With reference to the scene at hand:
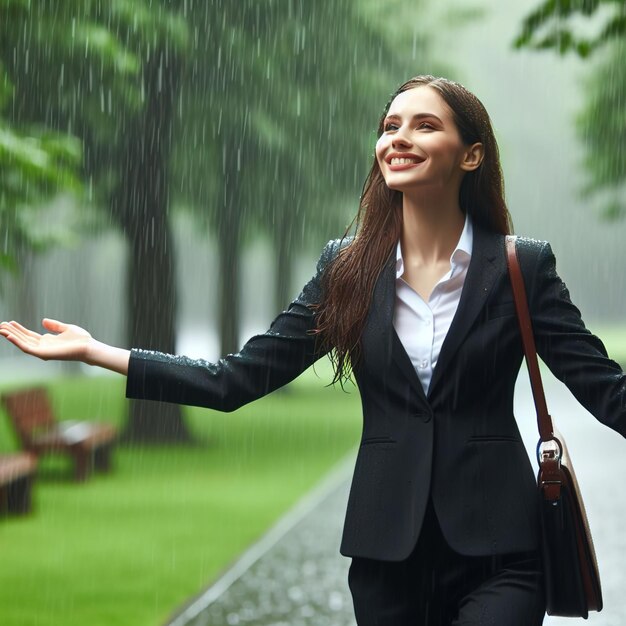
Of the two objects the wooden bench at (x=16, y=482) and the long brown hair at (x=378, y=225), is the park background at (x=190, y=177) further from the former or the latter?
the long brown hair at (x=378, y=225)

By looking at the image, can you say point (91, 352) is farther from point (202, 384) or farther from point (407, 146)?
point (407, 146)

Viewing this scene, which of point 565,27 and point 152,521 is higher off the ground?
point 565,27

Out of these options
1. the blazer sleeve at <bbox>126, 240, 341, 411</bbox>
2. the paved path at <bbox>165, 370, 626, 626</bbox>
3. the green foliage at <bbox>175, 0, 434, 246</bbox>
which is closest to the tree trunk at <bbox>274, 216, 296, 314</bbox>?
the green foliage at <bbox>175, 0, 434, 246</bbox>

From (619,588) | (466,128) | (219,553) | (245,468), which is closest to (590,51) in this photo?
(619,588)

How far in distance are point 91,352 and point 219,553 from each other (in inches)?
269

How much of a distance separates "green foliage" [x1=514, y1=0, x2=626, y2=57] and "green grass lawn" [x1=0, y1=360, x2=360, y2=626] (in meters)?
4.00

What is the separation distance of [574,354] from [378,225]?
0.62 metres

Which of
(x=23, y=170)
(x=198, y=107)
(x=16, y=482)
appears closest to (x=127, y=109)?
(x=198, y=107)

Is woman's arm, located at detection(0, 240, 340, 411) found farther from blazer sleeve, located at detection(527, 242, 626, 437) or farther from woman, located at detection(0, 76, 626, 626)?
blazer sleeve, located at detection(527, 242, 626, 437)

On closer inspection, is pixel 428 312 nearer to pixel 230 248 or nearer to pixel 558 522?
pixel 558 522

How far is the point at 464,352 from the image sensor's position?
11.5 feet

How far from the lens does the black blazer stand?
3.48m

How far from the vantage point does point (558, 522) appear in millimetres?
3494

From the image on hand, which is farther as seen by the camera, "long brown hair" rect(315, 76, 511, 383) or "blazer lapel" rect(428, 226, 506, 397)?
"long brown hair" rect(315, 76, 511, 383)
